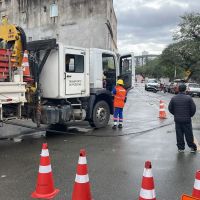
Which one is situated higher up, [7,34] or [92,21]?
[92,21]

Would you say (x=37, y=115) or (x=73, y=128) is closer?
(x=37, y=115)

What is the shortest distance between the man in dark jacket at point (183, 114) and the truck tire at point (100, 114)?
145 inches

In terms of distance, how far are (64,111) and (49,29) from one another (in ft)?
123

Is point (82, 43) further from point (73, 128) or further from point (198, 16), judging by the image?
point (73, 128)

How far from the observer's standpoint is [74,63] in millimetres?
10719

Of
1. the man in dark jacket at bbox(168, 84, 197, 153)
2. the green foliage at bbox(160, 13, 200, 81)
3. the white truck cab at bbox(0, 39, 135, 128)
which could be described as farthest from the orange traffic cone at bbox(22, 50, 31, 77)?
the green foliage at bbox(160, 13, 200, 81)

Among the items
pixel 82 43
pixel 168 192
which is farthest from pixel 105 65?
pixel 82 43

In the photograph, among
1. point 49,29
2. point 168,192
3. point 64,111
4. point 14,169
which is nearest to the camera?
point 168,192

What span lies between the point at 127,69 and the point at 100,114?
1.93m

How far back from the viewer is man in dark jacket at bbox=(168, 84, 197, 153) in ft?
26.8

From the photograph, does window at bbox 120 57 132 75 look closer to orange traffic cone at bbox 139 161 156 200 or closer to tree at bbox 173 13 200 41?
orange traffic cone at bbox 139 161 156 200

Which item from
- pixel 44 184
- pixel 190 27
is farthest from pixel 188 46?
pixel 44 184

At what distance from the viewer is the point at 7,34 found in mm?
9492

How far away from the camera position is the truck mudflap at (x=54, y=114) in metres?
9.94
